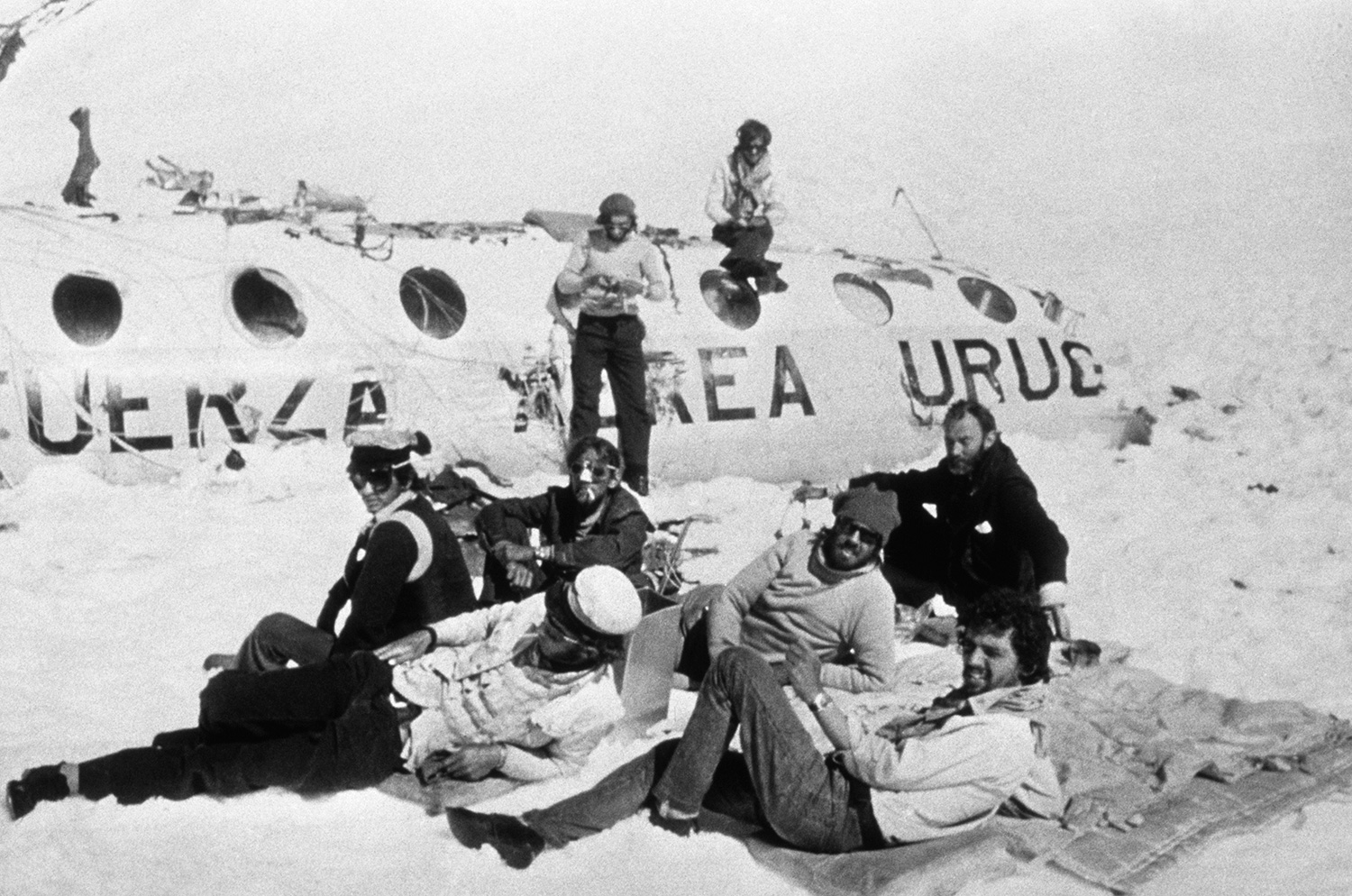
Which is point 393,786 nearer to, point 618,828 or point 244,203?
point 618,828

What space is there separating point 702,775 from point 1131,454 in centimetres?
659

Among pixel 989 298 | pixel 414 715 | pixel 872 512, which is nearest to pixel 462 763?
pixel 414 715

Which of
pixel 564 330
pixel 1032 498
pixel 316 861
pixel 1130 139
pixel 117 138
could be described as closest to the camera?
pixel 316 861

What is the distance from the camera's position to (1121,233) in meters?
19.0

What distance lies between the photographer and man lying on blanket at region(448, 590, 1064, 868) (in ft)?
15.4

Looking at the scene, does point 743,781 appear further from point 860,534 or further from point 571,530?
point 571,530

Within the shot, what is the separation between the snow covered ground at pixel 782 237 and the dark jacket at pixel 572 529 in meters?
0.94

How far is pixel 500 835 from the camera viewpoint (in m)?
4.74

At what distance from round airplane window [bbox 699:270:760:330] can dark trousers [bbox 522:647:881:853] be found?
5.30 m

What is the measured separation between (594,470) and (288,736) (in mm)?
1766

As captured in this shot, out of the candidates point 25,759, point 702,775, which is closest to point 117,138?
point 25,759

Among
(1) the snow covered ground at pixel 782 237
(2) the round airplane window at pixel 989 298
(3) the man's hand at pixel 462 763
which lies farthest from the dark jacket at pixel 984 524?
(2) the round airplane window at pixel 989 298

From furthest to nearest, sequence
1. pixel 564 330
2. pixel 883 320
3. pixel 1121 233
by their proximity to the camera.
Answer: pixel 1121 233, pixel 883 320, pixel 564 330

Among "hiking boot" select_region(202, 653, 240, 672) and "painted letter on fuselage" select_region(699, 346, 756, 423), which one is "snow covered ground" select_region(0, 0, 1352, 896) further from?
"painted letter on fuselage" select_region(699, 346, 756, 423)
